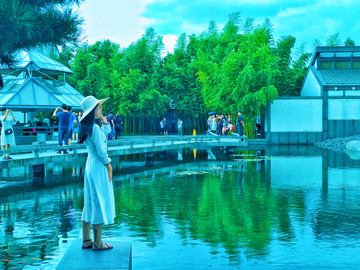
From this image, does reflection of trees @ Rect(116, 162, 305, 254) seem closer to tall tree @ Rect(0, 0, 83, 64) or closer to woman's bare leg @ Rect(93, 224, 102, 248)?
woman's bare leg @ Rect(93, 224, 102, 248)

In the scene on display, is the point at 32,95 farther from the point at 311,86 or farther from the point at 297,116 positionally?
the point at 311,86

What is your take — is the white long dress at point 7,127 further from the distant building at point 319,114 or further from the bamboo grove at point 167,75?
the bamboo grove at point 167,75

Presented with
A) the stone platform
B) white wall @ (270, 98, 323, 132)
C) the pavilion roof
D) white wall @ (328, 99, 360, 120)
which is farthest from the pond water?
white wall @ (328, 99, 360, 120)

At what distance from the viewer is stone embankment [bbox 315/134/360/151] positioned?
105 feet

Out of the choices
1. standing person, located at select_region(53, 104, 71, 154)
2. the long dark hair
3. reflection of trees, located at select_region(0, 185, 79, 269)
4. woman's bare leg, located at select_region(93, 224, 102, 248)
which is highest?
standing person, located at select_region(53, 104, 71, 154)

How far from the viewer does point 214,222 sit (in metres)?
9.98

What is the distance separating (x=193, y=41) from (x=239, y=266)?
64.6 metres

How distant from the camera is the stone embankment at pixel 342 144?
3206 cm

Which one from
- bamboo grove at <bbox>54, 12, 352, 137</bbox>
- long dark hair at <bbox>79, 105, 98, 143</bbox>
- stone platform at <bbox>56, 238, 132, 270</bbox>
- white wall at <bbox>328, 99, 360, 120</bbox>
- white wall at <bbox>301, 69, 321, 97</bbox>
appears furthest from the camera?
bamboo grove at <bbox>54, 12, 352, 137</bbox>

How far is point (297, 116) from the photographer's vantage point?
133 ft

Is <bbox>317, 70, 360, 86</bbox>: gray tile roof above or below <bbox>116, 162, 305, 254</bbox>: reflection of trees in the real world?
above

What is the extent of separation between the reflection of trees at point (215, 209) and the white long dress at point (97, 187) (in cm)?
222

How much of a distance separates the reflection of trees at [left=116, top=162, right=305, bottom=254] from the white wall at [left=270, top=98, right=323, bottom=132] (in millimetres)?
24448

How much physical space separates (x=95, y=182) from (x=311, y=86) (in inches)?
1614
